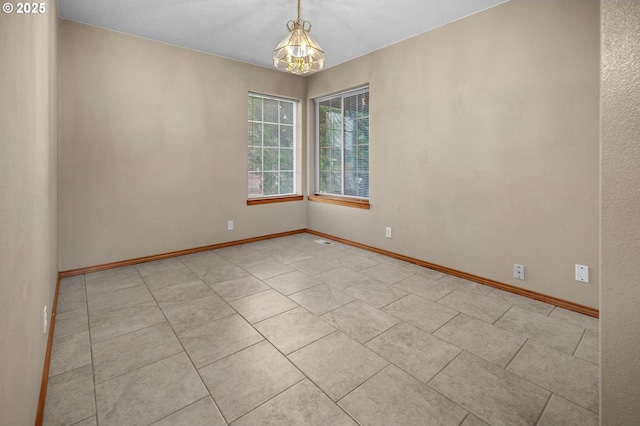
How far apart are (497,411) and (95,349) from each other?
2.30 metres

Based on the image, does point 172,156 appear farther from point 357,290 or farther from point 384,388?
point 384,388

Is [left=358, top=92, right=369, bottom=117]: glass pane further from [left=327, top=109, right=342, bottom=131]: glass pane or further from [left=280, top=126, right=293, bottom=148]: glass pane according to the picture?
[left=280, top=126, right=293, bottom=148]: glass pane

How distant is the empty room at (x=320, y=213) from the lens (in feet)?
3.92

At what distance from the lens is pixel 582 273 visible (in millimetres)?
2416

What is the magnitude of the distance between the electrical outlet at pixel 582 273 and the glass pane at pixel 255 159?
387cm

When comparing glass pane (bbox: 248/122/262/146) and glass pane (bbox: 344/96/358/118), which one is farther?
glass pane (bbox: 248/122/262/146)

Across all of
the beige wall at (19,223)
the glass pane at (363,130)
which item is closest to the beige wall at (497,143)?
the glass pane at (363,130)

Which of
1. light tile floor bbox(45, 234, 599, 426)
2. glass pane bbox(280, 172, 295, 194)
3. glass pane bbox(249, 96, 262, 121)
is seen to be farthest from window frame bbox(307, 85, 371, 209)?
light tile floor bbox(45, 234, 599, 426)

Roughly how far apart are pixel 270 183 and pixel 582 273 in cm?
385

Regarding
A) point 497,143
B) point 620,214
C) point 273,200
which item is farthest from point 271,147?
point 620,214

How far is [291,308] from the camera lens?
2502 millimetres

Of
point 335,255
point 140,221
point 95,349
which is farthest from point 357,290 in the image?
point 140,221

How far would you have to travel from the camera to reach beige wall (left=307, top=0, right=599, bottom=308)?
239cm

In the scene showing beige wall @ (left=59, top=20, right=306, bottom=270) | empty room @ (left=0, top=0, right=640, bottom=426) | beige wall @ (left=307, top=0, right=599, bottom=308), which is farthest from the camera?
beige wall @ (left=59, top=20, right=306, bottom=270)
